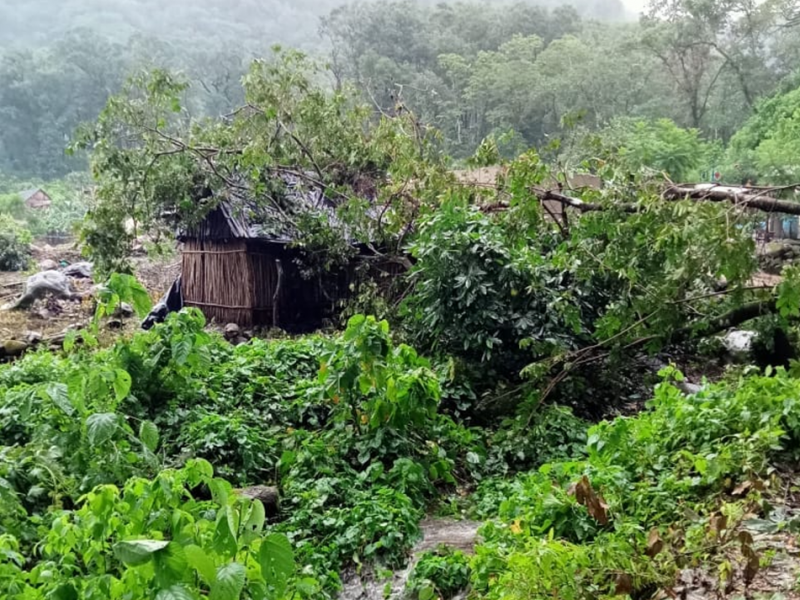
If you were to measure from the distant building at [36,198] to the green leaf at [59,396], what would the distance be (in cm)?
3339

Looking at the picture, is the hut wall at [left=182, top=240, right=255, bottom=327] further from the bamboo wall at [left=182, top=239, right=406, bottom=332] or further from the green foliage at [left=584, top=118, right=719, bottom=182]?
the green foliage at [left=584, top=118, right=719, bottom=182]

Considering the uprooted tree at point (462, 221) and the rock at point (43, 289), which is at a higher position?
the uprooted tree at point (462, 221)

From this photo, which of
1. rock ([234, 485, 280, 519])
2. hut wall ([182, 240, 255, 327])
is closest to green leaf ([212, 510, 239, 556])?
rock ([234, 485, 280, 519])

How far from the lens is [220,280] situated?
495 inches

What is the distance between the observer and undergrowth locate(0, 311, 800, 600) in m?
2.53

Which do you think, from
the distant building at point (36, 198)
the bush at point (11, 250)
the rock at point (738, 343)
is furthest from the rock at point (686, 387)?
the distant building at point (36, 198)

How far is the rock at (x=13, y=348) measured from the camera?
10703 mm

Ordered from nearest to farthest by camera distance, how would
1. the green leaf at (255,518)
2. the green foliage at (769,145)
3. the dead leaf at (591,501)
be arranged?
1. the green leaf at (255,518)
2. the dead leaf at (591,501)
3. the green foliage at (769,145)

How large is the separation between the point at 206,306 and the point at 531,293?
7.84 m

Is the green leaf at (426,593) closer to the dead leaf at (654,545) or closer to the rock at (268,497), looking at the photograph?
the dead leaf at (654,545)

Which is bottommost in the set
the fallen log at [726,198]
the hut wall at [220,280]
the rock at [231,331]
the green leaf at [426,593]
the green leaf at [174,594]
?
the rock at [231,331]

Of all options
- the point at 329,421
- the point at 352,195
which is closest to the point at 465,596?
the point at 329,421

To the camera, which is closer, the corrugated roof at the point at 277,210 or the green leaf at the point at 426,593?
the green leaf at the point at 426,593

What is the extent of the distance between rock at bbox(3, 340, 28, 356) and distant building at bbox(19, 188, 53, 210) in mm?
25978
